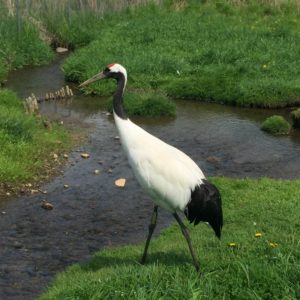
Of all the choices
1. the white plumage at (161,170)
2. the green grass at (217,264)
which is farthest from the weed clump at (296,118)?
the white plumage at (161,170)

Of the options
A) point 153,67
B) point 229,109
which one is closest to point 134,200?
point 229,109

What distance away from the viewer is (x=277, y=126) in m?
15.2

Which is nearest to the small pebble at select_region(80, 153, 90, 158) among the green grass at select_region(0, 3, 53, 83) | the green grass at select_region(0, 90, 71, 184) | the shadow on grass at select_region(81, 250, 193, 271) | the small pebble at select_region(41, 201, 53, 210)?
the green grass at select_region(0, 90, 71, 184)

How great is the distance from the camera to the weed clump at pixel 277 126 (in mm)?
15188

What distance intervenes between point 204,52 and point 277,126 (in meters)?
6.30

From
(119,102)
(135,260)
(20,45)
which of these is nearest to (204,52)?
(20,45)

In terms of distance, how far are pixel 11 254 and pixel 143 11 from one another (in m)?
18.2

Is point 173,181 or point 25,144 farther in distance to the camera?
point 25,144

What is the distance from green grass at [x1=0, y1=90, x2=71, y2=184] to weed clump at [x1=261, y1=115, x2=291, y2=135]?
445 cm

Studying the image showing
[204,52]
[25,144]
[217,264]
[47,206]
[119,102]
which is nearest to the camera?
[217,264]

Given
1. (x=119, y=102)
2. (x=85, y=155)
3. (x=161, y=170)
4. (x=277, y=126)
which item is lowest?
(x=277, y=126)

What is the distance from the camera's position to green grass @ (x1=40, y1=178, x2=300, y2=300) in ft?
21.9

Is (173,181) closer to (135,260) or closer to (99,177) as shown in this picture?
(135,260)

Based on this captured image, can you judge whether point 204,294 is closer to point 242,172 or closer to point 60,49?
point 242,172
